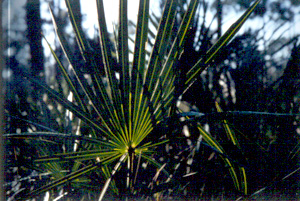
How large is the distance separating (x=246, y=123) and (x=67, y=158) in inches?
30.1

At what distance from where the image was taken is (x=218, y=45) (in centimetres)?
71

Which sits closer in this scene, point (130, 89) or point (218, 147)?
point (130, 89)

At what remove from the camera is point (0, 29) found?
1025mm

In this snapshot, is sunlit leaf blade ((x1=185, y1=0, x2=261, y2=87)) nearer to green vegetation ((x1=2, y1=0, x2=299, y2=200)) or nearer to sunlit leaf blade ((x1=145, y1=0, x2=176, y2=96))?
green vegetation ((x1=2, y1=0, x2=299, y2=200))

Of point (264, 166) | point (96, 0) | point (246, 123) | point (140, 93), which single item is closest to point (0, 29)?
point (96, 0)

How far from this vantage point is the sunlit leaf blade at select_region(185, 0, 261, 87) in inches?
26.6

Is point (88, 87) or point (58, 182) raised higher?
point (88, 87)

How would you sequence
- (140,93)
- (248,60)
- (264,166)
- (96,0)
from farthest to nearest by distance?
(248,60)
(264,166)
(140,93)
(96,0)

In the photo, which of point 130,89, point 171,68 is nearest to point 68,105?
point 130,89

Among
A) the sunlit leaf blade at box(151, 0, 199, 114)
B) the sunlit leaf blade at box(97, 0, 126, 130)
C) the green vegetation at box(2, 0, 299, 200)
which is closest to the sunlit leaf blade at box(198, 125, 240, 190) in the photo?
the green vegetation at box(2, 0, 299, 200)

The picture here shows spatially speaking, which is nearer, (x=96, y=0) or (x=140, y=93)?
(x=96, y=0)

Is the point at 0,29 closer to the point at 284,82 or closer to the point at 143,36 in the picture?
the point at 143,36

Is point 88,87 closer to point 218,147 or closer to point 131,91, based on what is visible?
point 131,91

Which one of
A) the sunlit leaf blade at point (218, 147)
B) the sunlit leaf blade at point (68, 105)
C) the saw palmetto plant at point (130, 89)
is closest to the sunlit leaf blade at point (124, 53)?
the saw palmetto plant at point (130, 89)
